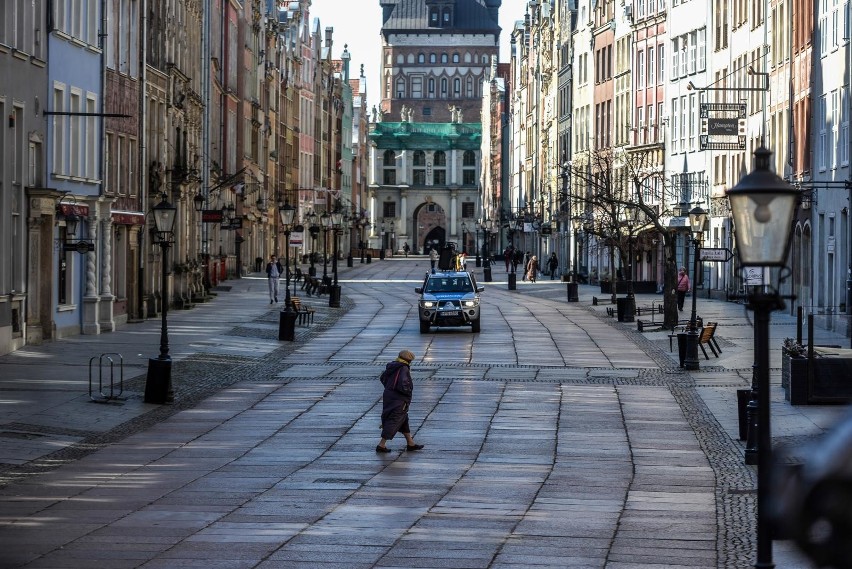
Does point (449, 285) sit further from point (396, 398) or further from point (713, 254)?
point (396, 398)

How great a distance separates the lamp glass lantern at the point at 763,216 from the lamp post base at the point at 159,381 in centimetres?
1714

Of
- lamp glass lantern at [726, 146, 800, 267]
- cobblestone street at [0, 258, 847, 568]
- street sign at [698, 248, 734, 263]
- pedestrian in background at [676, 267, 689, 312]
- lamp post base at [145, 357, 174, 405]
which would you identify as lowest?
cobblestone street at [0, 258, 847, 568]

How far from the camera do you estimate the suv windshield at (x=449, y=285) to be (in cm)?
4797

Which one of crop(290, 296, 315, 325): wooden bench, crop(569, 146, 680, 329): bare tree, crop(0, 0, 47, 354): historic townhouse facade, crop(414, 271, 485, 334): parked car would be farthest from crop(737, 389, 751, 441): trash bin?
crop(569, 146, 680, 329): bare tree

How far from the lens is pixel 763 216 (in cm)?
1008

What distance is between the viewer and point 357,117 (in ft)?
642

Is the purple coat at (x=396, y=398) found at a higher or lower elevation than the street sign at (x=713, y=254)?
lower

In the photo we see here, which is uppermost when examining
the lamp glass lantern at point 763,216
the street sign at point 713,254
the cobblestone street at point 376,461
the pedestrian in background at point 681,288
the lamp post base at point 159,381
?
the lamp glass lantern at point 763,216

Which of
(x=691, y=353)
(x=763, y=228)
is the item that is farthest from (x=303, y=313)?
(x=763, y=228)

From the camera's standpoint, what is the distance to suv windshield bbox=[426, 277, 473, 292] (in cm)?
4797

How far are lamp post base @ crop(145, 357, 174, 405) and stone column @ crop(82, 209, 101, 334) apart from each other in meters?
15.8

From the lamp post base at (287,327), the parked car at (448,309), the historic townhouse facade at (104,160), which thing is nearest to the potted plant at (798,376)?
the historic townhouse facade at (104,160)

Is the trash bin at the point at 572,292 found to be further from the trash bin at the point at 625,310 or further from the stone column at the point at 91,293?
the stone column at the point at 91,293

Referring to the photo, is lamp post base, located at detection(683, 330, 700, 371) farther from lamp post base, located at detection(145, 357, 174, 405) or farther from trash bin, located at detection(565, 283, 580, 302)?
trash bin, located at detection(565, 283, 580, 302)
